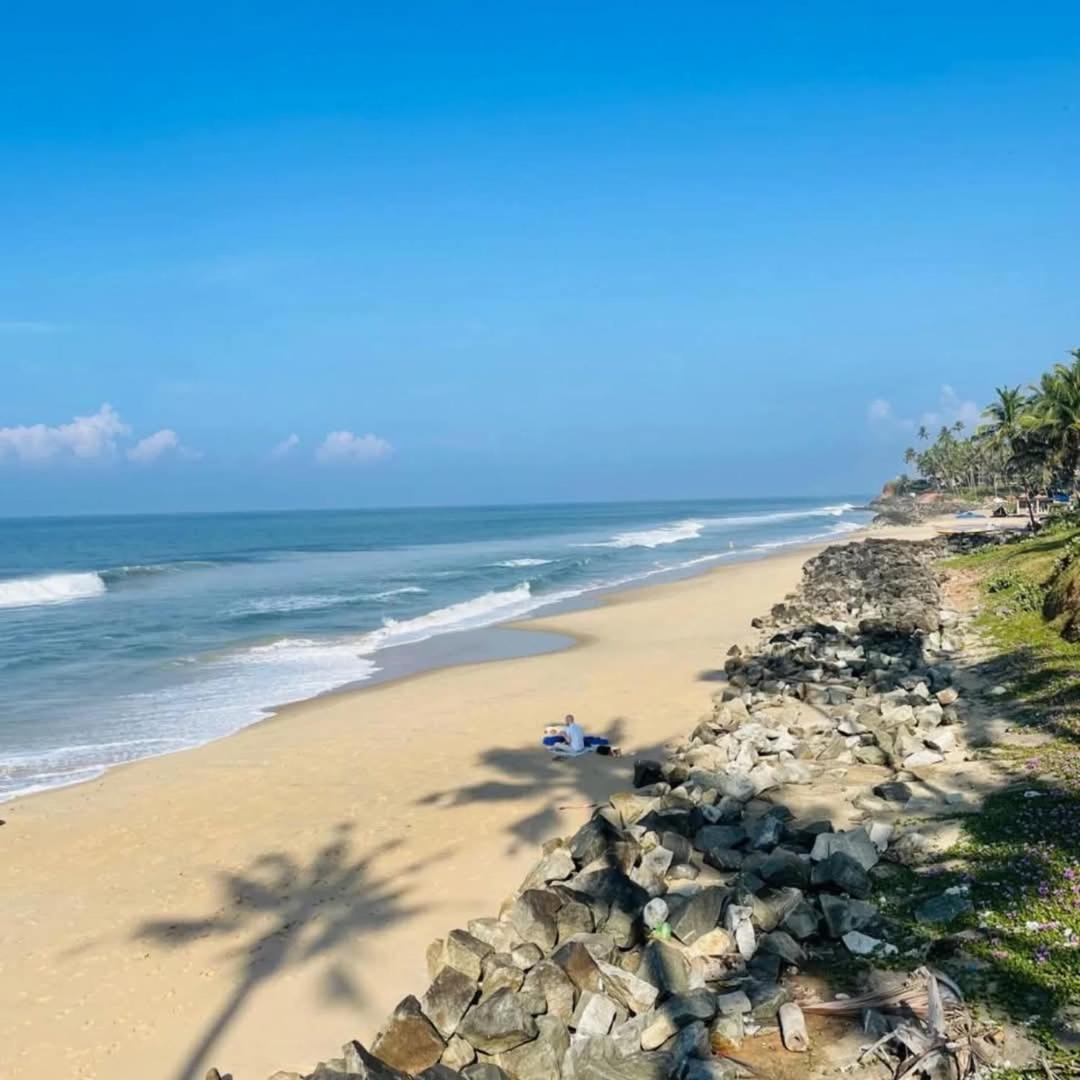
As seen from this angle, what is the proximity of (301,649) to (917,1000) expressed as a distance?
24.9m

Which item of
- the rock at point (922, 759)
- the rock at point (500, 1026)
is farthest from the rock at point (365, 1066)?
the rock at point (922, 759)

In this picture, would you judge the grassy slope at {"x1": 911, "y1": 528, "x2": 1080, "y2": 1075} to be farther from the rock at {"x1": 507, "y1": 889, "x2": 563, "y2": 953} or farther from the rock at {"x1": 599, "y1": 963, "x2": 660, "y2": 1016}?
the rock at {"x1": 507, "y1": 889, "x2": 563, "y2": 953}

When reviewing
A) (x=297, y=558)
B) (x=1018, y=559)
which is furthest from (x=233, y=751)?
(x=297, y=558)

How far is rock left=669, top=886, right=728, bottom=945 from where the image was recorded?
709 centimetres

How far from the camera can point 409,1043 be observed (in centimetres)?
624

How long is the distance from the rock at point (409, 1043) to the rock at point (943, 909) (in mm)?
3549

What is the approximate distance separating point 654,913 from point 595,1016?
4.18 feet

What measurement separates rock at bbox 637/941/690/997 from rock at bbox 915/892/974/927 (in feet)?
5.77

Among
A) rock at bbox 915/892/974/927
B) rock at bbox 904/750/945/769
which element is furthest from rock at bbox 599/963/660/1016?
rock at bbox 904/750/945/769

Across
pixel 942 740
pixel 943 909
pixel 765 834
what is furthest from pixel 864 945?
pixel 942 740

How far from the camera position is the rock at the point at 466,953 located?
279 inches

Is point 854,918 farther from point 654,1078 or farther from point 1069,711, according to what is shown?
point 1069,711

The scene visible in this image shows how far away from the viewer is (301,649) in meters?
28.6

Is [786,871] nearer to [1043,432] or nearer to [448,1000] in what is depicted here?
[448,1000]
